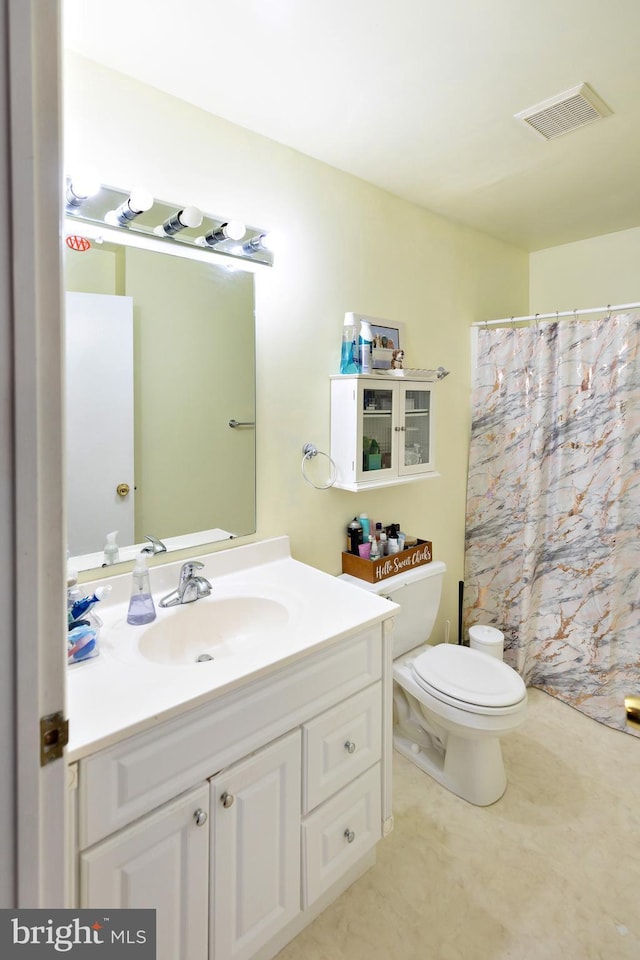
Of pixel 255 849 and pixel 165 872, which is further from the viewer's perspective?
pixel 255 849

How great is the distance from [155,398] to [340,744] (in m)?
1.09

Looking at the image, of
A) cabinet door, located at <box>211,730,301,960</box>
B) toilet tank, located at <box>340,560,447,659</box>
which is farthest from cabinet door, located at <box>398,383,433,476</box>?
cabinet door, located at <box>211,730,301,960</box>

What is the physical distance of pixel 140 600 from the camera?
1.25m

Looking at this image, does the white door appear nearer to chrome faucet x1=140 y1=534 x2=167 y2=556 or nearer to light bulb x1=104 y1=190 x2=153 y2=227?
chrome faucet x1=140 y1=534 x2=167 y2=556

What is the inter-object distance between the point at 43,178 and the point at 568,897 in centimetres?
204

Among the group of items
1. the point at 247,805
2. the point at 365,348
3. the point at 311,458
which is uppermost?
the point at 365,348

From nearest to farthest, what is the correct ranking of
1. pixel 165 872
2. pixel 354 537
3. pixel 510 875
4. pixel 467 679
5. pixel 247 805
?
pixel 165 872, pixel 247 805, pixel 510 875, pixel 467 679, pixel 354 537

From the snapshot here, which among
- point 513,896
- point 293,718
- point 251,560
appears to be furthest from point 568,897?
point 251,560

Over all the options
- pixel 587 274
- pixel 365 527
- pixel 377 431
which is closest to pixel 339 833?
pixel 365 527

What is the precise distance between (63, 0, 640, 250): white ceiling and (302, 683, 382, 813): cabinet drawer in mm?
1682

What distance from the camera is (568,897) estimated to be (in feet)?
4.59

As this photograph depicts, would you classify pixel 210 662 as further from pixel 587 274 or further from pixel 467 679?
pixel 587 274

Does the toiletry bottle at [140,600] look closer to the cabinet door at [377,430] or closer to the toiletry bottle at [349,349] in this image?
the cabinet door at [377,430]

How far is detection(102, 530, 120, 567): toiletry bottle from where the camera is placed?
4.42ft
